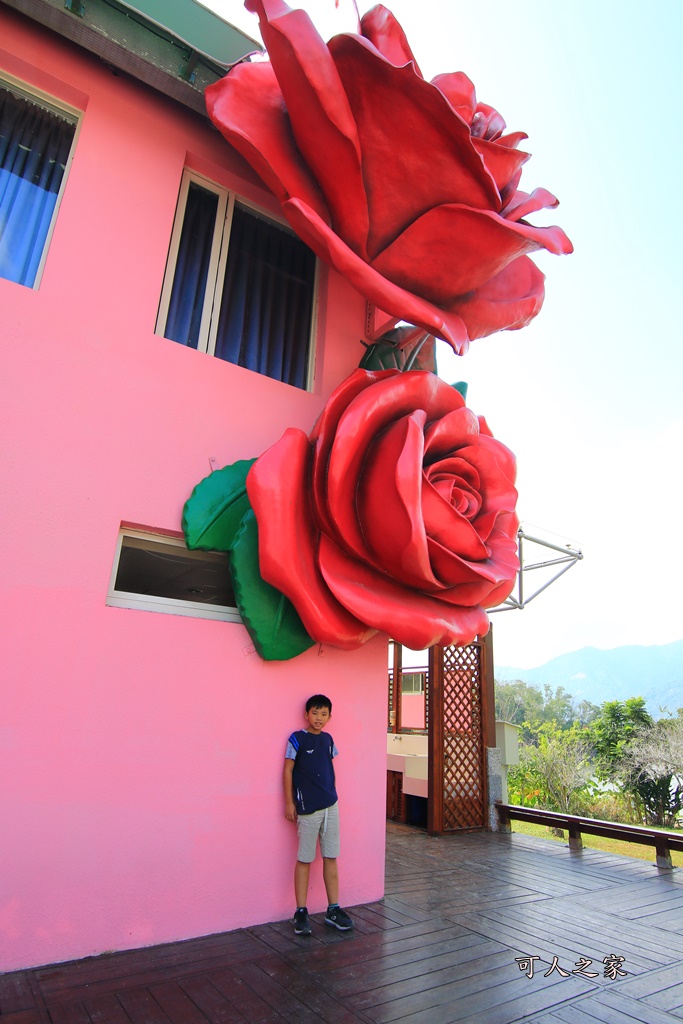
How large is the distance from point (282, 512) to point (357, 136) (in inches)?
80.6

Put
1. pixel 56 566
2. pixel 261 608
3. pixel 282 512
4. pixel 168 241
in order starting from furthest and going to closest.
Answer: pixel 168 241 → pixel 261 608 → pixel 282 512 → pixel 56 566

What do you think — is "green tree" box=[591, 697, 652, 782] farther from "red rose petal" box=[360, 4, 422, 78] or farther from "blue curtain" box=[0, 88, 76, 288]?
"blue curtain" box=[0, 88, 76, 288]

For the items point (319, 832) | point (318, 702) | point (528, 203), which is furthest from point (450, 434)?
point (319, 832)

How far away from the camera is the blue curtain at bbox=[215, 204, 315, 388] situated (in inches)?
157

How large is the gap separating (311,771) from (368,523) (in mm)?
1440

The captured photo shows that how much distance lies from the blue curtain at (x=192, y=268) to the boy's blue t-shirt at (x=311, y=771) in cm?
254

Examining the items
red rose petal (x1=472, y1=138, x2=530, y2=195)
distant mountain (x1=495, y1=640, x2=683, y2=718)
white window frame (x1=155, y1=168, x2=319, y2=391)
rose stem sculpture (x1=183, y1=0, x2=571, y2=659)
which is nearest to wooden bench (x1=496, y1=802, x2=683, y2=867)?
rose stem sculpture (x1=183, y1=0, x2=571, y2=659)

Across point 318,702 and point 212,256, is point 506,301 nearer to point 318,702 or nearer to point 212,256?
point 212,256

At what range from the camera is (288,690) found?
3465mm

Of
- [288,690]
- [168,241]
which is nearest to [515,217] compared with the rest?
[168,241]

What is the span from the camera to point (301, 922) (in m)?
3.06

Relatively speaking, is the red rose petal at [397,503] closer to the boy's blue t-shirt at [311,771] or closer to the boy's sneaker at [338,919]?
the boy's blue t-shirt at [311,771]

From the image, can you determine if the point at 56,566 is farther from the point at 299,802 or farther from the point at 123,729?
the point at 299,802

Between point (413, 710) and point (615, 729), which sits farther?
point (615, 729)
